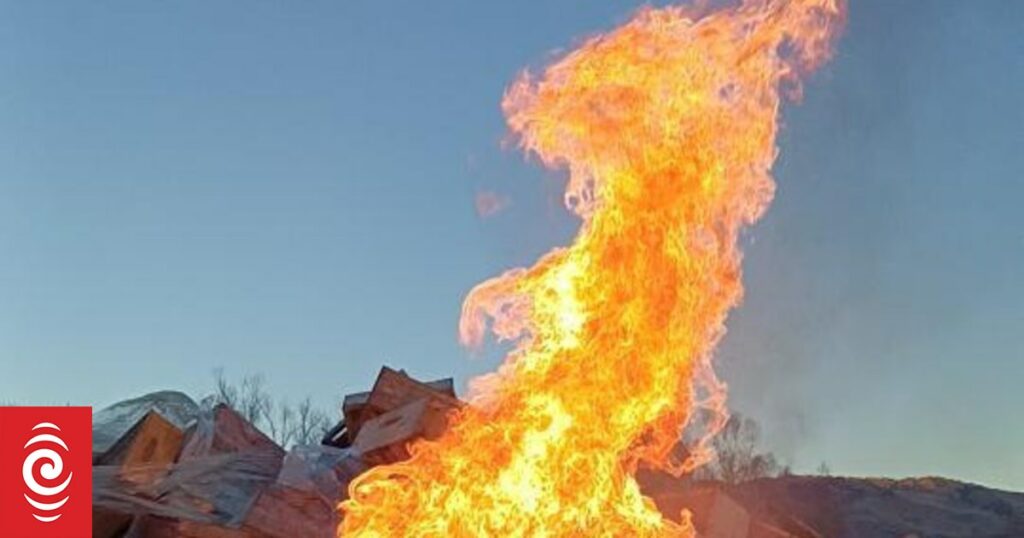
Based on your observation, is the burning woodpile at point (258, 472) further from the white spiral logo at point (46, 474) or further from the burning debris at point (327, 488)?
the white spiral logo at point (46, 474)

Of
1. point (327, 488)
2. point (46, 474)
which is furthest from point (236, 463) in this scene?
point (46, 474)

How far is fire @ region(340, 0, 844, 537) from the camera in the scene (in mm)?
8164

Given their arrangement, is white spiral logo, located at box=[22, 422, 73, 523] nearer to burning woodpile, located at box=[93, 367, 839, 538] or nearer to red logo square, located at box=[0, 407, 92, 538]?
red logo square, located at box=[0, 407, 92, 538]

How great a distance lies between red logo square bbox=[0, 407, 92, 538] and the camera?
27.7 ft

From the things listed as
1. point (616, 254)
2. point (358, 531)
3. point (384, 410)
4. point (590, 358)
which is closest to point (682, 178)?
point (616, 254)

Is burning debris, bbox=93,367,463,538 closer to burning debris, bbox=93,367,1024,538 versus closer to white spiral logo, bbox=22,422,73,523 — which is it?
burning debris, bbox=93,367,1024,538

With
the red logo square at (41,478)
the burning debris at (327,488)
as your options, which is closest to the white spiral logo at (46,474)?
the red logo square at (41,478)

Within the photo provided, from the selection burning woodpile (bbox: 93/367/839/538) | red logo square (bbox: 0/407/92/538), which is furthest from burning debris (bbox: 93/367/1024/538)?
red logo square (bbox: 0/407/92/538)

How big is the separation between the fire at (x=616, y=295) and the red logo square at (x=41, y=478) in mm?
2219

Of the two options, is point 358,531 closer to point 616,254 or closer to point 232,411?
point 616,254

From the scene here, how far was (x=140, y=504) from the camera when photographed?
30.7 ft

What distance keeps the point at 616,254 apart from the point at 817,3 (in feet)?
9.11

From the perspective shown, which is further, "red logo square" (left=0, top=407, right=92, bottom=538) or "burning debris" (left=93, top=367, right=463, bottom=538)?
"burning debris" (left=93, top=367, right=463, bottom=538)

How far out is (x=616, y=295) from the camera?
852 centimetres
